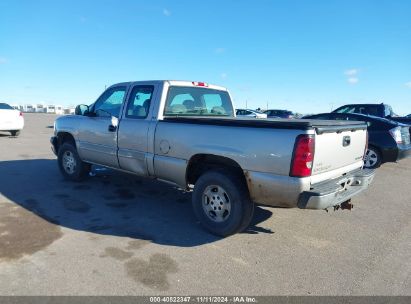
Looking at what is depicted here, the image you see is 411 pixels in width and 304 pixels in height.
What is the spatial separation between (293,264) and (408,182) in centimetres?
562

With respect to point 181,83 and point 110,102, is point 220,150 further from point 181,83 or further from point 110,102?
point 110,102

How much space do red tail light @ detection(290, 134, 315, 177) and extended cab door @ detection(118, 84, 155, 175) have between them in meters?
2.31

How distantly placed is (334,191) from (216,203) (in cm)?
146

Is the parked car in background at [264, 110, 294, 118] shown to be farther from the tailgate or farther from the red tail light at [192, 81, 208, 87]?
the tailgate

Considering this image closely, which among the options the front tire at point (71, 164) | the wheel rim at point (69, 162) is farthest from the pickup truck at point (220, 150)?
the wheel rim at point (69, 162)

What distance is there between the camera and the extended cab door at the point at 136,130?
5129 millimetres

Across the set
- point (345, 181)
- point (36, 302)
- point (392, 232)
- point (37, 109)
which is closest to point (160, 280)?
point (36, 302)

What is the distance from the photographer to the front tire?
267 inches

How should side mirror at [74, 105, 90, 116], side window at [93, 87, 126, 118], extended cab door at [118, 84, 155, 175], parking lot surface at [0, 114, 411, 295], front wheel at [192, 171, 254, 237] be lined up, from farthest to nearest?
1. side mirror at [74, 105, 90, 116]
2. side window at [93, 87, 126, 118]
3. extended cab door at [118, 84, 155, 175]
4. front wheel at [192, 171, 254, 237]
5. parking lot surface at [0, 114, 411, 295]

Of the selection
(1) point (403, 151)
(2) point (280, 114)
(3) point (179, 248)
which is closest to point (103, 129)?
(3) point (179, 248)

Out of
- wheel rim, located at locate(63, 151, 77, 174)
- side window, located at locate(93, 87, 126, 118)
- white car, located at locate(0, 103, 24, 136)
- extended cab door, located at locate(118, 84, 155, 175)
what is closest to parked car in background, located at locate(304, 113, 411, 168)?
extended cab door, located at locate(118, 84, 155, 175)

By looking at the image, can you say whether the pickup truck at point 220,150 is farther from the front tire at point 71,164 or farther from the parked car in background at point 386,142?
the parked car in background at point 386,142

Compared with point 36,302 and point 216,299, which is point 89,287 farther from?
point 216,299

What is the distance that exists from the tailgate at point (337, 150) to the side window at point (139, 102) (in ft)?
8.80
